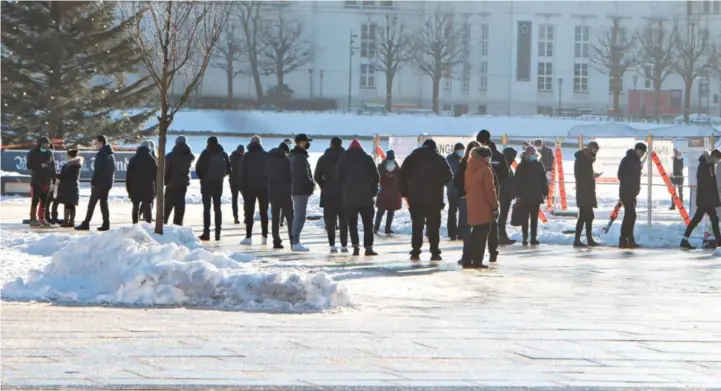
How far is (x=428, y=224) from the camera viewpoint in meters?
15.9

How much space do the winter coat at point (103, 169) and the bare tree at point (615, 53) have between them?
227ft

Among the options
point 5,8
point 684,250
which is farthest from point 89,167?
point 684,250

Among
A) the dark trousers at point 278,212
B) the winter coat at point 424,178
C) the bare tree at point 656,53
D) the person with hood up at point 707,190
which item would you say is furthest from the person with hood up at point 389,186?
the bare tree at point 656,53

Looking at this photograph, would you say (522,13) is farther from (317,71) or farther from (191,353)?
(191,353)

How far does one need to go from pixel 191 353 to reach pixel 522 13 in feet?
272

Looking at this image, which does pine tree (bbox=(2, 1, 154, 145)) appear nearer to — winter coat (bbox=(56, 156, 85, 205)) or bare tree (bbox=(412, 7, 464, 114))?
winter coat (bbox=(56, 156, 85, 205))

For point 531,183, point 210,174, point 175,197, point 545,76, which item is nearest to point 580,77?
point 545,76

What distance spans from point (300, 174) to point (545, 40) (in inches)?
2961

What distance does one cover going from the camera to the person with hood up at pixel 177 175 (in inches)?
757

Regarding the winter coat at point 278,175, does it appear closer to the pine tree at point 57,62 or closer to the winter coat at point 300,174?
the winter coat at point 300,174

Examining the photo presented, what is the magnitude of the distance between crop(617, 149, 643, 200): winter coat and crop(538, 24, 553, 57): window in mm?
71469

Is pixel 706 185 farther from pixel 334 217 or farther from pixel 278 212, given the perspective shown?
pixel 278 212

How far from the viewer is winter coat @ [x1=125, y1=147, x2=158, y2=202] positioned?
19.8 metres

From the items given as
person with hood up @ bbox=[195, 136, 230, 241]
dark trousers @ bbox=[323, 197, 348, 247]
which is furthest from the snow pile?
person with hood up @ bbox=[195, 136, 230, 241]
